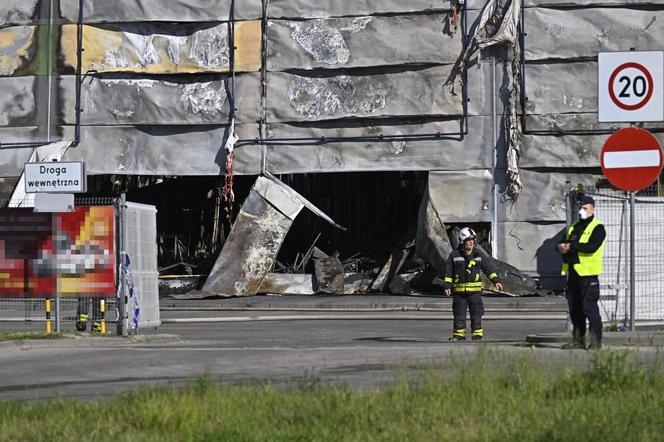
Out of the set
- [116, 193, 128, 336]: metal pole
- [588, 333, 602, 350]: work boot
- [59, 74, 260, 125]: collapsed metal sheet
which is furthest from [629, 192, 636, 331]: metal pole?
[59, 74, 260, 125]: collapsed metal sheet

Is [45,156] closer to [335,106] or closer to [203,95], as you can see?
[203,95]

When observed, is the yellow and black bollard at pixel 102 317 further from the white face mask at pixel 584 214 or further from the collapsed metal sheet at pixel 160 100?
the collapsed metal sheet at pixel 160 100

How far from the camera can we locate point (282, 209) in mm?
30828

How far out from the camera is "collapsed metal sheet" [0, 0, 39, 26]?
32406 millimetres

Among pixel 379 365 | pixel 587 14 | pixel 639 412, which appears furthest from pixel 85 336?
pixel 587 14

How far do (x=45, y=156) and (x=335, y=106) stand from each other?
6.58 meters

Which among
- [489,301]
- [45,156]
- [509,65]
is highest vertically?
[509,65]

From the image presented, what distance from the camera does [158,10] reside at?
3189 centimetres

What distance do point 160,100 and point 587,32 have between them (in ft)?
31.0

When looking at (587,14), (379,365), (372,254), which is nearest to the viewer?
(379,365)

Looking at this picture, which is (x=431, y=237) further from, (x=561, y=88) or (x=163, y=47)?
(x=163, y=47)

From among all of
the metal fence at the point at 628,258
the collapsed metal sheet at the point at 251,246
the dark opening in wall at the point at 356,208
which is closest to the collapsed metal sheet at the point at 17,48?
the collapsed metal sheet at the point at 251,246

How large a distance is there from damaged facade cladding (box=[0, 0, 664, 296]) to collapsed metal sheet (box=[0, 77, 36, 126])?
1.3 inches

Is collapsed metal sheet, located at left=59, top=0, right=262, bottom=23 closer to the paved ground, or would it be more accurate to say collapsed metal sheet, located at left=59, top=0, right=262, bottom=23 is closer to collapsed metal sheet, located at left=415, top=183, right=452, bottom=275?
collapsed metal sheet, located at left=415, top=183, right=452, bottom=275
